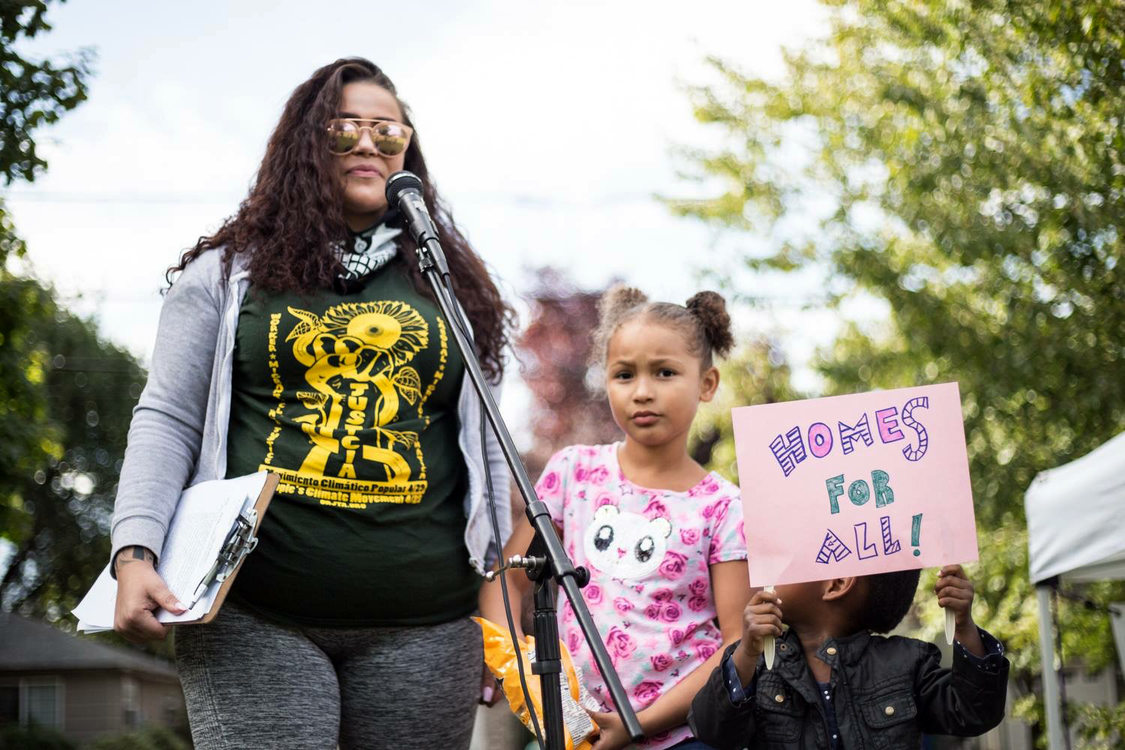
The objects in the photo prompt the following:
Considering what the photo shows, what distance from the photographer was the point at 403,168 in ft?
10.2

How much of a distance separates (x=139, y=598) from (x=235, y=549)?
20cm

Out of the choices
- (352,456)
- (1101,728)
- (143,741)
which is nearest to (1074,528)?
(1101,728)

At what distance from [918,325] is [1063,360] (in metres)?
1.50

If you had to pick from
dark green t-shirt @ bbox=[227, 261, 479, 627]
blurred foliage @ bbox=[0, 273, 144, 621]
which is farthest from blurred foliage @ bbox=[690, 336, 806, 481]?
blurred foliage @ bbox=[0, 273, 144, 621]

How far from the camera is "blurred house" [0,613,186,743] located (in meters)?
32.6

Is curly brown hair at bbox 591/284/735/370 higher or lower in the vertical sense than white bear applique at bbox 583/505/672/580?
higher

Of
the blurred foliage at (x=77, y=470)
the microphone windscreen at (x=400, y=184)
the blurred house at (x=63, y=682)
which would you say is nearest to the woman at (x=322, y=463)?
the microphone windscreen at (x=400, y=184)

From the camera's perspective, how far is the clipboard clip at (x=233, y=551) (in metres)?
→ 2.31

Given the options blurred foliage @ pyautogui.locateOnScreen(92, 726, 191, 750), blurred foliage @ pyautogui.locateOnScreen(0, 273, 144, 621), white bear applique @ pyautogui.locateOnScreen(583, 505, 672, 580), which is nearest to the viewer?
white bear applique @ pyautogui.locateOnScreen(583, 505, 672, 580)

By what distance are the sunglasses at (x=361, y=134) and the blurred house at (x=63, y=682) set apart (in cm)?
3295

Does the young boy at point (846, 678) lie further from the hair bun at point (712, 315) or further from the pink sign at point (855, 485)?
the hair bun at point (712, 315)

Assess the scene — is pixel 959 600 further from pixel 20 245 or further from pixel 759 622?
pixel 20 245

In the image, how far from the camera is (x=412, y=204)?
2.63 meters

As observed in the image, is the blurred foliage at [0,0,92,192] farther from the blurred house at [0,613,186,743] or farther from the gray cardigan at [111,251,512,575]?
the blurred house at [0,613,186,743]
